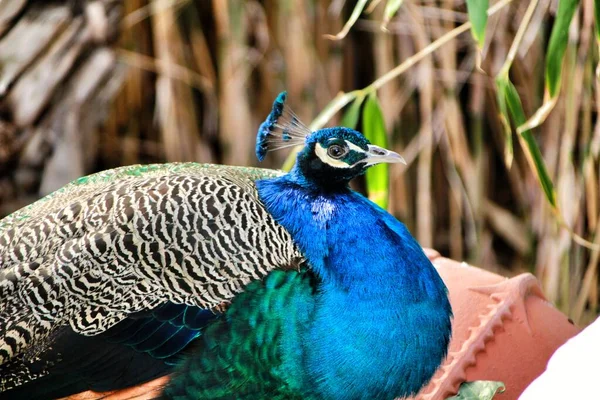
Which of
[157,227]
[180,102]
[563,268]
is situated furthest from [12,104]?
[563,268]

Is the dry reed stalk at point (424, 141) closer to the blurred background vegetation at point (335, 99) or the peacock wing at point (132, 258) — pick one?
the blurred background vegetation at point (335, 99)

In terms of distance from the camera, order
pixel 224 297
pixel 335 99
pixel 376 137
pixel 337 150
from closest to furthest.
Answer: pixel 224 297, pixel 337 150, pixel 376 137, pixel 335 99

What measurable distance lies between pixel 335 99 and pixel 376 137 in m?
0.33

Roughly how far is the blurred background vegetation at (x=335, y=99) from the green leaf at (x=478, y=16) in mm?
709

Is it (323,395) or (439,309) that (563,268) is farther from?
(323,395)

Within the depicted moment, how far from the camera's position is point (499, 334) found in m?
1.67

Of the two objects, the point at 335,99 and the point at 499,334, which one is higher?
the point at 335,99

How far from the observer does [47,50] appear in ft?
8.07

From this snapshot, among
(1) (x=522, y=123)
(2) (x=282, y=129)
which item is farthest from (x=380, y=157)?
(1) (x=522, y=123)

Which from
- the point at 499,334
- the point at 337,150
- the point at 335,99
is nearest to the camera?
the point at 337,150

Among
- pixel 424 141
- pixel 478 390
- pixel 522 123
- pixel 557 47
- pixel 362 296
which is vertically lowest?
pixel 478 390

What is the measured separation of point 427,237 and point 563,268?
0.41 metres

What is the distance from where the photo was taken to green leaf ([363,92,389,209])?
1968 mm

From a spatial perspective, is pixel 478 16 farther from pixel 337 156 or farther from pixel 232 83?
pixel 232 83
